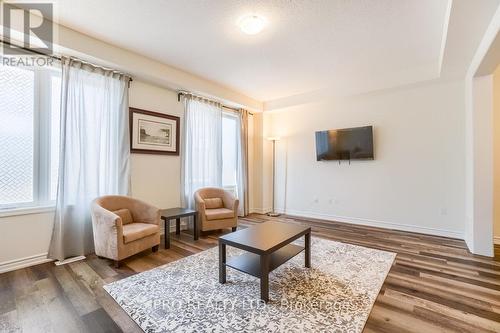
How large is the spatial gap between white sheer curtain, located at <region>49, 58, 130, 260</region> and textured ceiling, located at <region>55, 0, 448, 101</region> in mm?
626

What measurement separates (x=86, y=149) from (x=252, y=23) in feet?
8.80

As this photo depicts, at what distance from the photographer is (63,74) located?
9.46 ft

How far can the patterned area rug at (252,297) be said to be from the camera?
1718 mm

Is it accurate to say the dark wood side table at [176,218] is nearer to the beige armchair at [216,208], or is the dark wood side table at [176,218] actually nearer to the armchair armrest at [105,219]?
the beige armchair at [216,208]

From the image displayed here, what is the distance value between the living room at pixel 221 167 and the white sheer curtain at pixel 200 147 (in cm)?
3

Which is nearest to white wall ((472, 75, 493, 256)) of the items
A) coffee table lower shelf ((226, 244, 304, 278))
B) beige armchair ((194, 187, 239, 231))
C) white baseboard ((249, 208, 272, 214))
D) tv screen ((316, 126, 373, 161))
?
tv screen ((316, 126, 373, 161))

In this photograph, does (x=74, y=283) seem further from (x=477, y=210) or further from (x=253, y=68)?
(x=477, y=210)

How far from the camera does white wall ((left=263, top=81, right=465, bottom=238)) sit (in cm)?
379

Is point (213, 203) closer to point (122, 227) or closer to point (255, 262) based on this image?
point (122, 227)

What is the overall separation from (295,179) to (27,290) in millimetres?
4777

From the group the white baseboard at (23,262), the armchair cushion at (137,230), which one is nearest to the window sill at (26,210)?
the white baseboard at (23,262)

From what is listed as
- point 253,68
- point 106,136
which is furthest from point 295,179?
point 106,136

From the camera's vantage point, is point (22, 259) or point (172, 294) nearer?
point (172, 294)

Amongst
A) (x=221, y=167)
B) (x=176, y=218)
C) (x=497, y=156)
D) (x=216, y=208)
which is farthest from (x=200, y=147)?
(x=497, y=156)
